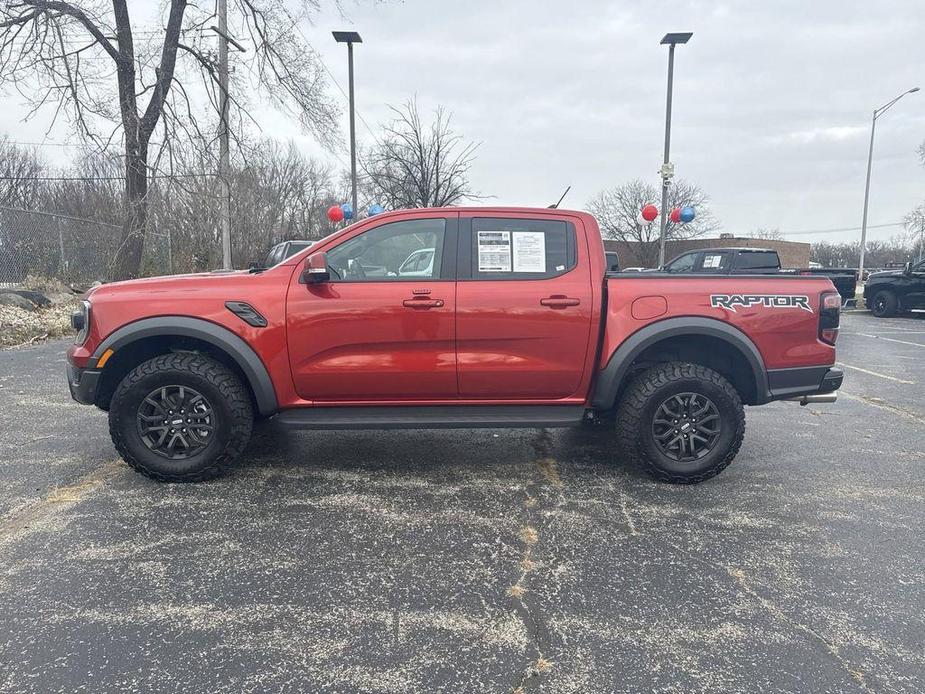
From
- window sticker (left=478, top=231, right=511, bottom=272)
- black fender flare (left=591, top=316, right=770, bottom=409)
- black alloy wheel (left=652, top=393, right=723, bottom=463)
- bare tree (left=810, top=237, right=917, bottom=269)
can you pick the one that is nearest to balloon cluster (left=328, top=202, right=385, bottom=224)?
window sticker (left=478, top=231, right=511, bottom=272)

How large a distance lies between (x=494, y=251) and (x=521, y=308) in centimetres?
45

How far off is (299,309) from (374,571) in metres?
1.71

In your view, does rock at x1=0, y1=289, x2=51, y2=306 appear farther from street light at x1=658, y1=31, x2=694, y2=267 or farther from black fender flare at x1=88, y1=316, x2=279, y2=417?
street light at x1=658, y1=31, x2=694, y2=267

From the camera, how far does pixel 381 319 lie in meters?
3.64

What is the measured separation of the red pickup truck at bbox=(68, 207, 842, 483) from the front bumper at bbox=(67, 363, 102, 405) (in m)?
0.01

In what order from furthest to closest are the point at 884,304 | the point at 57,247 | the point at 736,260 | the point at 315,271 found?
the point at 884,304 < the point at 57,247 < the point at 736,260 < the point at 315,271

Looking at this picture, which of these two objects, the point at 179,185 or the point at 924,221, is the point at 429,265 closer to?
the point at 179,185

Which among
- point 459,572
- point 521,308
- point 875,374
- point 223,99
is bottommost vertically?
point 459,572

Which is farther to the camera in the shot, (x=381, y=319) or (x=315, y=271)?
(x=381, y=319)

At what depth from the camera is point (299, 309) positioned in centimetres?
362

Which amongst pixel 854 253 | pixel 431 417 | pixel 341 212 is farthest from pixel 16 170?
pixel 854 253

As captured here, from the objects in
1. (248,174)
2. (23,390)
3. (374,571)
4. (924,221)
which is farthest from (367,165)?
(924,221)

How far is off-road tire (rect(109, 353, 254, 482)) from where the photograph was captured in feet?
11.8

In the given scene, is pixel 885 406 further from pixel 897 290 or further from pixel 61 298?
pixel 61 298
